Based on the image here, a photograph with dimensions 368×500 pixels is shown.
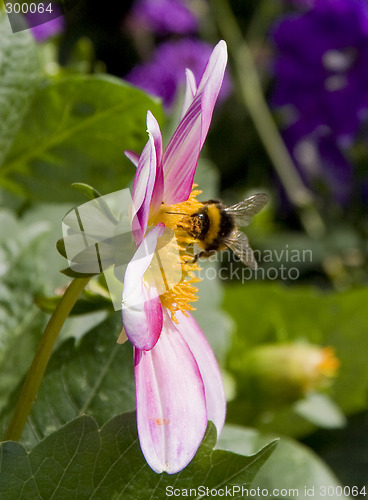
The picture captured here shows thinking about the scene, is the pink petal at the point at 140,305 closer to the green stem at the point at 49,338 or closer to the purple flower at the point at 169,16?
the green stem at the point at 49,338

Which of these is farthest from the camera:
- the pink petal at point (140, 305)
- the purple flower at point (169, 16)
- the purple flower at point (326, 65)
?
the purple flower at point (169, 16)

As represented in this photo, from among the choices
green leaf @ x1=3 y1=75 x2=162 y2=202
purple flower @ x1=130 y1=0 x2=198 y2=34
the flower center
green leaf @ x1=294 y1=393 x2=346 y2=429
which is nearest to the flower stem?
purple flower @ x1=130 y1=0 x2=198 y2=34

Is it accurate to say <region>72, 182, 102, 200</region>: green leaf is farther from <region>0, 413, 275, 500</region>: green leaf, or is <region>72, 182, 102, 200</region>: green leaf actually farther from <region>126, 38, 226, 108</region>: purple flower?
<region>126, 38, 226, 108</region>: purple flower

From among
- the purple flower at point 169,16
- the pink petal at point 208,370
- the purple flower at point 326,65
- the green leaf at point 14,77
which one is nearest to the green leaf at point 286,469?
the pink petal at point 208,370

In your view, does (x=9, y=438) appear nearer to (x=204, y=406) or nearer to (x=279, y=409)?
(x=204, y=406)

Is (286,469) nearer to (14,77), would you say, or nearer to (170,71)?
(14,77)

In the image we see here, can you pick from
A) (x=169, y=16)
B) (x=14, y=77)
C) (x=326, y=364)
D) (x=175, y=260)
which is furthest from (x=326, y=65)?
(x=175, y=260)
